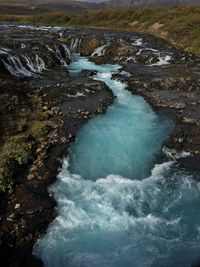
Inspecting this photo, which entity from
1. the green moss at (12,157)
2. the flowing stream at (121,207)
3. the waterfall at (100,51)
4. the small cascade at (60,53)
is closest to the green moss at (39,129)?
the green moss at (12,157)

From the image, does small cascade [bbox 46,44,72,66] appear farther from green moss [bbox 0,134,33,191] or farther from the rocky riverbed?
green moss [bbox 0,134,33,191]

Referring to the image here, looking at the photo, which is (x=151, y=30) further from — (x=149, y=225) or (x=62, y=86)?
(x=149, y=225)

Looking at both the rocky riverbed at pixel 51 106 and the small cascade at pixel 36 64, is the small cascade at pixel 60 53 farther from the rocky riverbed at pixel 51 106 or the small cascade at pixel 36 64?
the small cascade at pixel 36 64

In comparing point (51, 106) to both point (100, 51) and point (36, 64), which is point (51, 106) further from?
point (100, 51)

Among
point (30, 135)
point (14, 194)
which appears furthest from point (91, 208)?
point (30, 135)

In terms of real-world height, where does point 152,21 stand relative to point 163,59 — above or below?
below

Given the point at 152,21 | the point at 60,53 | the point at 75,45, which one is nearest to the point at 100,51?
the point at 75,45

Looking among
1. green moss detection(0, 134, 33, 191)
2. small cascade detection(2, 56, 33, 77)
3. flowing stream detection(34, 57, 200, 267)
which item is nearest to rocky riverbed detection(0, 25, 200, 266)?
green moss detection(0, 134, 33, 191)
